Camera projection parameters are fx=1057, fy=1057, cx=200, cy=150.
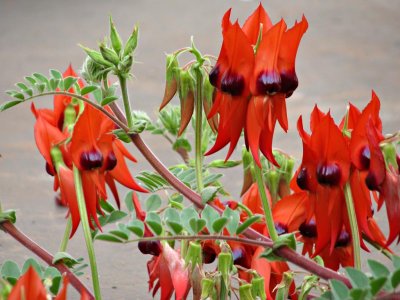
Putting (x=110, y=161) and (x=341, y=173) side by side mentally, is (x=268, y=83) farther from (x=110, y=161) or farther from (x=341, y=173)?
(x=110, y=161)

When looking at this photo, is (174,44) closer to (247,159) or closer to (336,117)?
(336,117)

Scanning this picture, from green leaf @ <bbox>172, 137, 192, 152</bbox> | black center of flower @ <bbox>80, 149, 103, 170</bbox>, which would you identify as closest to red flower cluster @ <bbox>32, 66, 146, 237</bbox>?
black center of flower @ <bbox>80, 149, 103, 170</bbox>

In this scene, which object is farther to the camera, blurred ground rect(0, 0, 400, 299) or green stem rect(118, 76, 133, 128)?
blurred ground rect(0, 0, 400, 299)

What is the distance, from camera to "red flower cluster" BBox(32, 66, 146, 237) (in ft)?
4.17

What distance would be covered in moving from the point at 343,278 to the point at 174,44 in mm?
2816

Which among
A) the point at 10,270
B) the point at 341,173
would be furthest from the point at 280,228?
the point at 10,270

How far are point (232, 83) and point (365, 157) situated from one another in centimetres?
17

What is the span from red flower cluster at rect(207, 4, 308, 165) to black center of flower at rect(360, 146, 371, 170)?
9 cm

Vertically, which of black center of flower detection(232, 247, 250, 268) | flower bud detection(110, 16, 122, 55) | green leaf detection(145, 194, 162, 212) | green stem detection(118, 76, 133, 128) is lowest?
black center of flower detection(232, 247, 250, 268)

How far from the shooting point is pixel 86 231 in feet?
3.92

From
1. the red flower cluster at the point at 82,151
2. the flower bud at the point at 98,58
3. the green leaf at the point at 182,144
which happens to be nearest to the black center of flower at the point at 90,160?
the red flower cluster at the point at 82,151

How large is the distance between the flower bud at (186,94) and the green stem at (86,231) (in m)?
0.17

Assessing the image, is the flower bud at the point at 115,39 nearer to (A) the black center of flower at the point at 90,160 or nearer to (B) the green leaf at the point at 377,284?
(A) the black center of flower at the point at 90,160

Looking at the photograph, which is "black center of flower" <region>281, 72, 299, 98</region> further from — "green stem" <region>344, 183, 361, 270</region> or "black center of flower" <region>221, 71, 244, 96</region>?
"green stem" <region>344, 183, 361, 270</region>
